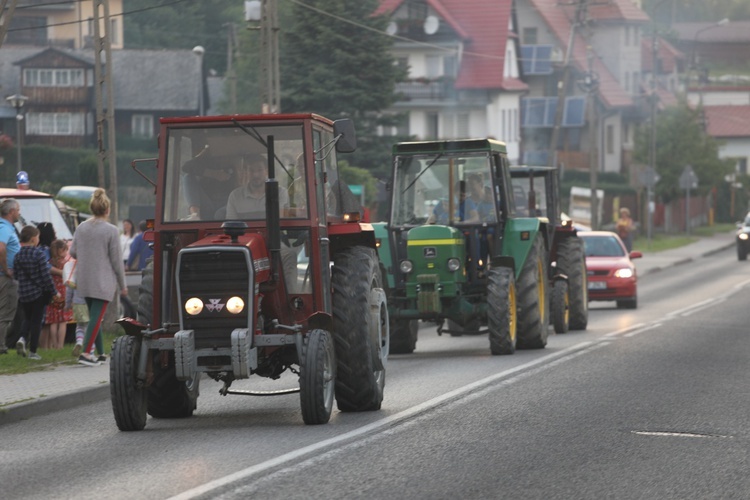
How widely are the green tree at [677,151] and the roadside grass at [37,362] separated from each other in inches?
2291

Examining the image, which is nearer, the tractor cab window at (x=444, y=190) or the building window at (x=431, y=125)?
the tractor cab window at (x=444, y=190)

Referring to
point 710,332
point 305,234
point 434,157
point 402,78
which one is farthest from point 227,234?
point 402,78

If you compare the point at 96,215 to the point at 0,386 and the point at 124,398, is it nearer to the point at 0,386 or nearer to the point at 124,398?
the point at 0,386

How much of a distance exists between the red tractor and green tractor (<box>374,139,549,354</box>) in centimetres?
623

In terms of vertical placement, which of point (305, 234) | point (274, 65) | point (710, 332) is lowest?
point (710, 332)

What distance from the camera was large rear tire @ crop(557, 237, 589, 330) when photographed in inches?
971

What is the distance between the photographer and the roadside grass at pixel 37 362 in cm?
1664

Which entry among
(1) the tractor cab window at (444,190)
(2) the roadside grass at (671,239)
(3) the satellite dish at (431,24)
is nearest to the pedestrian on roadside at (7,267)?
(1) the tractor cab window at (444,190)

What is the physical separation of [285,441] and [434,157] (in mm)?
9671

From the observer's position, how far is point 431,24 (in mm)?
78438

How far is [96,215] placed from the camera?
16359mm

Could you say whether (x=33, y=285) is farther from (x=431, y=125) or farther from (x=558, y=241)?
(x=431, y=125)

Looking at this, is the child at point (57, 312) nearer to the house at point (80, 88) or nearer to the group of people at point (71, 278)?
the group of people at point (71, 278)

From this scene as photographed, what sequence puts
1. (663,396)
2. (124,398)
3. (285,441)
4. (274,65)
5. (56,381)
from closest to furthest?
(285,441), (124,398), (663,396), (56,381), (274,65)
